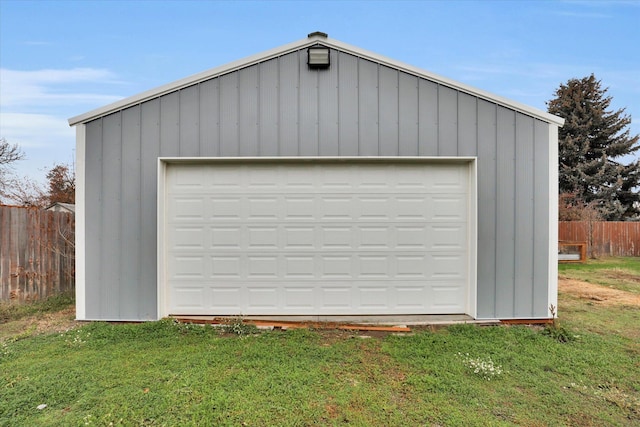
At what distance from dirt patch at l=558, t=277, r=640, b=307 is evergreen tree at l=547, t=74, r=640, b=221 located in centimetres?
1546

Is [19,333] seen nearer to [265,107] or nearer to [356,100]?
[265,107]

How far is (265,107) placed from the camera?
4391mm

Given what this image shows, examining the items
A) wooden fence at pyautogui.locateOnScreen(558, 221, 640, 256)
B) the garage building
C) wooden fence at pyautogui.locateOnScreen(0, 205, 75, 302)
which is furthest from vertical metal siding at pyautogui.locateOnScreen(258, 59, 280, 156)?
wooden fence at pyautogui.locateOnScreen(558, 221, 640, 256)

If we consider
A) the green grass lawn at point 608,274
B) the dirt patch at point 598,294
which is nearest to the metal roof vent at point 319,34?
the dirt patch at point 598,294

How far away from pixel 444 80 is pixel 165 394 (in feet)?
15.8

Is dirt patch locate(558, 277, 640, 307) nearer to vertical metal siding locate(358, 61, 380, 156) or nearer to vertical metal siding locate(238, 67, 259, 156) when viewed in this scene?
vertical metal siding locate(358, 61, 380, 156)

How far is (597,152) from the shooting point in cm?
1998

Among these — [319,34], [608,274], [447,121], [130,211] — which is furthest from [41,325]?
[608,274]

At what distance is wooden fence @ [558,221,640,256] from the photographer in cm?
1363

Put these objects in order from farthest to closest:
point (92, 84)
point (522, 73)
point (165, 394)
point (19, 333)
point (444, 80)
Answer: point (522, 73) < point (92, 84) < point (444, 80) < point (19, 333) < point (165, 394)

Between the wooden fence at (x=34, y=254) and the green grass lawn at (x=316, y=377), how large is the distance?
169cm

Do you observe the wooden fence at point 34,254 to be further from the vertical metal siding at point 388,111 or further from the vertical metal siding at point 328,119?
the vertical metal siding at point 388,111

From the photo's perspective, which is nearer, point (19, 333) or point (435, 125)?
point (19, 333)

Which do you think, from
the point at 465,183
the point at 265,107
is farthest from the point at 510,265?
the point at 265,107
